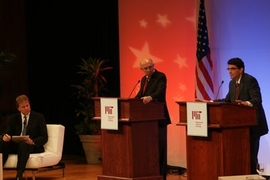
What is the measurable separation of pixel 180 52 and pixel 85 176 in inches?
82.0

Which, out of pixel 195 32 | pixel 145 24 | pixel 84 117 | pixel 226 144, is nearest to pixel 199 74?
pixel 195 32

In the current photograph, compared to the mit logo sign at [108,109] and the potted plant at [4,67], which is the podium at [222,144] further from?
the potted plant at [4,67]

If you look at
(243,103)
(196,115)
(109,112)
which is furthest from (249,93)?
(109,112)

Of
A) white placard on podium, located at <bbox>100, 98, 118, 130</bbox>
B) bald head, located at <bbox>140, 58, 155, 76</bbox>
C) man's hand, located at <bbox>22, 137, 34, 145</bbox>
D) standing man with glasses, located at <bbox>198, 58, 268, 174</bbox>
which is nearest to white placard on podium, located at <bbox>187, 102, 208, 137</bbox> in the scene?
standing man with glasses, located at <bbox>198, 58, 268, 174</bbox>

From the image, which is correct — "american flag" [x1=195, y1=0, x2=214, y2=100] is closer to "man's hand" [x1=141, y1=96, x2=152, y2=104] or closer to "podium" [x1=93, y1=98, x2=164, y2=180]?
"podium" [x1=93, y1=98, x2=164, y2=180]

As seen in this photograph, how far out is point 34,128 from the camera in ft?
27.0

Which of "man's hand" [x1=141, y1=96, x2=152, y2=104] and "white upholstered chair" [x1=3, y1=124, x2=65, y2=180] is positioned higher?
"man's hand" [x1=141, y1=96, x2=152, y2=104]

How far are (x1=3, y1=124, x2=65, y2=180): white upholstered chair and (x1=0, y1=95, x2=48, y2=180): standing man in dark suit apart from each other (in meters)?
0.08

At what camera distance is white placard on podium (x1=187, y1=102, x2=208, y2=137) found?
6.34 meters

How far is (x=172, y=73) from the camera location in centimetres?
923

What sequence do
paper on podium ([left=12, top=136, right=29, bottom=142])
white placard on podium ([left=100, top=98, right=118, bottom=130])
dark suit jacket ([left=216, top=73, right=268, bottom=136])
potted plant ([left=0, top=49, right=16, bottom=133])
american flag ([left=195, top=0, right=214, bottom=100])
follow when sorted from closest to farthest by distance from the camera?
dark suit jacket ([left=216, top=73, right=268, bottom=136]) < white placard on podium ([left=100, top=98, right=118, bottom=130]) < paper on podium ([left=12, top=136, right=29, bottom=142]) < american flag ([left=195, top=0, right=214, bottom=100]) < potted plant ([left=0, top=49, right=16, bottom=133])

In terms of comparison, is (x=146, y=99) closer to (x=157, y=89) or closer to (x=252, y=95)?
(x=157, y=89)

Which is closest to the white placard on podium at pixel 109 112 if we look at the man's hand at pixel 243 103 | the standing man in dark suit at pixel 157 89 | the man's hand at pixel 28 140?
the standing man in dark suit at pixel 157 89

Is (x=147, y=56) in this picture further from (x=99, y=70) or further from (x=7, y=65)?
(x=7, y=65)
